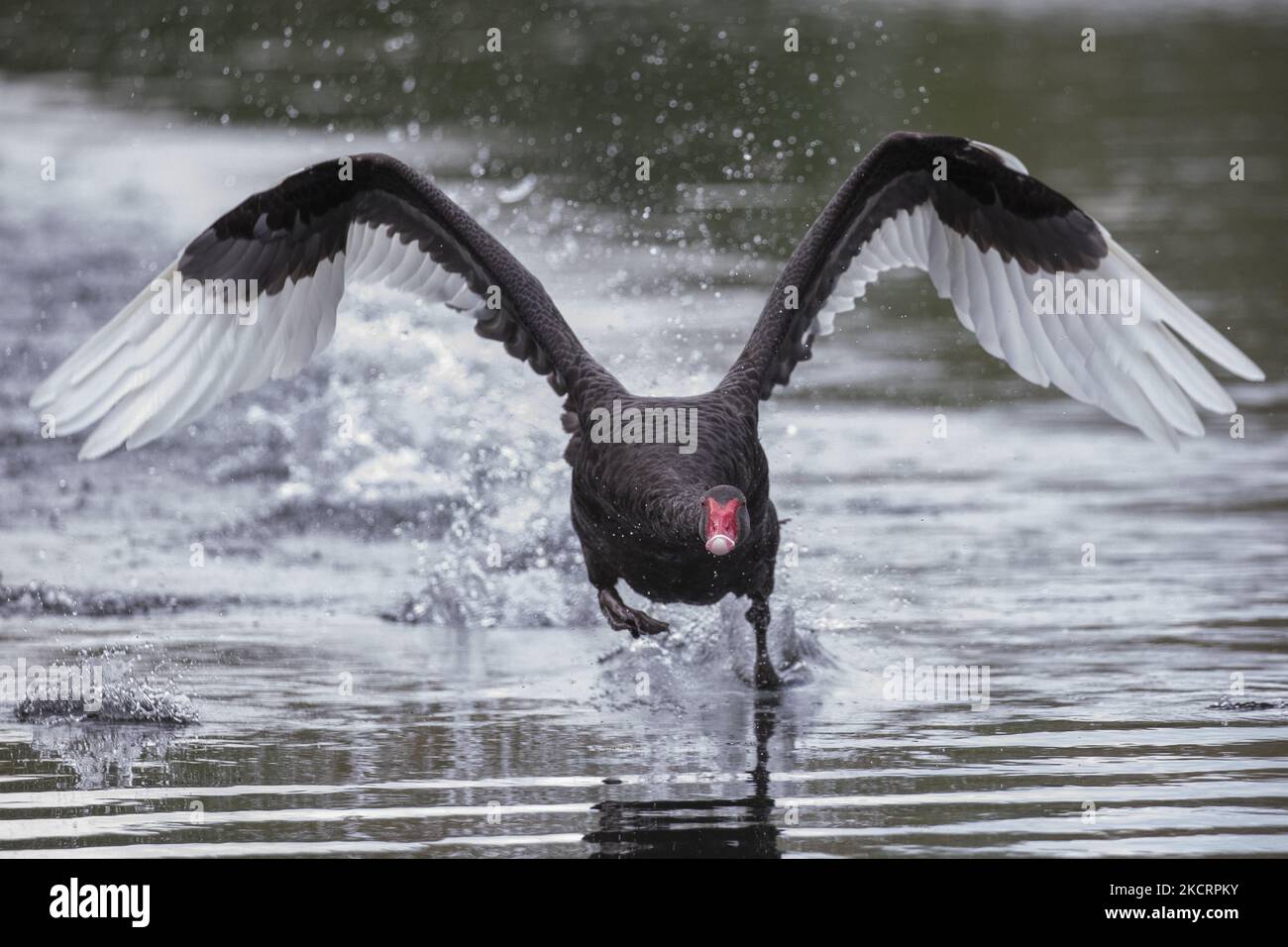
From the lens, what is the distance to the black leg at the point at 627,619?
742cm

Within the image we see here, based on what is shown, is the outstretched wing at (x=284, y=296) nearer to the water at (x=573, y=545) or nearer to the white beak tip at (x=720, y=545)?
the water at (x=573, y=545)

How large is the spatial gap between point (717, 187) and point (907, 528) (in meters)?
6.87

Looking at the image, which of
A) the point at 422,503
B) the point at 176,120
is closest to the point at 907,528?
the point at 422,503

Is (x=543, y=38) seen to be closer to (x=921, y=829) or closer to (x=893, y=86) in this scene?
(x=893, y=86)

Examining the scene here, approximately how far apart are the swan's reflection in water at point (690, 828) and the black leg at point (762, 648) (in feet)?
4.04

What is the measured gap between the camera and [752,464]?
294 inches

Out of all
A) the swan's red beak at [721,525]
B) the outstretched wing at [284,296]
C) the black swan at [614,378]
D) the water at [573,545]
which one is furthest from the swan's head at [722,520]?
the outstretched wing at [284,296]

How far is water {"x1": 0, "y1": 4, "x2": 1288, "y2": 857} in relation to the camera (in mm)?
6285

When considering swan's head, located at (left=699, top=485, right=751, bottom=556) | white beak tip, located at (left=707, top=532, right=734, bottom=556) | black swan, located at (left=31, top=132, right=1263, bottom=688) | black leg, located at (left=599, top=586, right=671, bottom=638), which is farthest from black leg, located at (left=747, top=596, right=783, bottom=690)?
white beak tip, located at (left=707, top=532, right=734, bottom=556)

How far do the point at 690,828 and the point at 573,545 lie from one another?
136 inches

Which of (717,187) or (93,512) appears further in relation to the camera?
(717,187)

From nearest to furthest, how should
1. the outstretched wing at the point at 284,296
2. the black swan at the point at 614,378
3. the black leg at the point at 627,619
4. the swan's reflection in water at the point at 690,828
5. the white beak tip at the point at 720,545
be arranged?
the swan's reflection in water at the point at 690,828
the white beak tip at the point at 720,545
the black swan at the point at 614,378
the black leg at the point at 627,619
the outstretched wing at the point at 284,296

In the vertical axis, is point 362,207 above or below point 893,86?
below

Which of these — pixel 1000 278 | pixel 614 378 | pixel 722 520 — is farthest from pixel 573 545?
pixel 722 520
